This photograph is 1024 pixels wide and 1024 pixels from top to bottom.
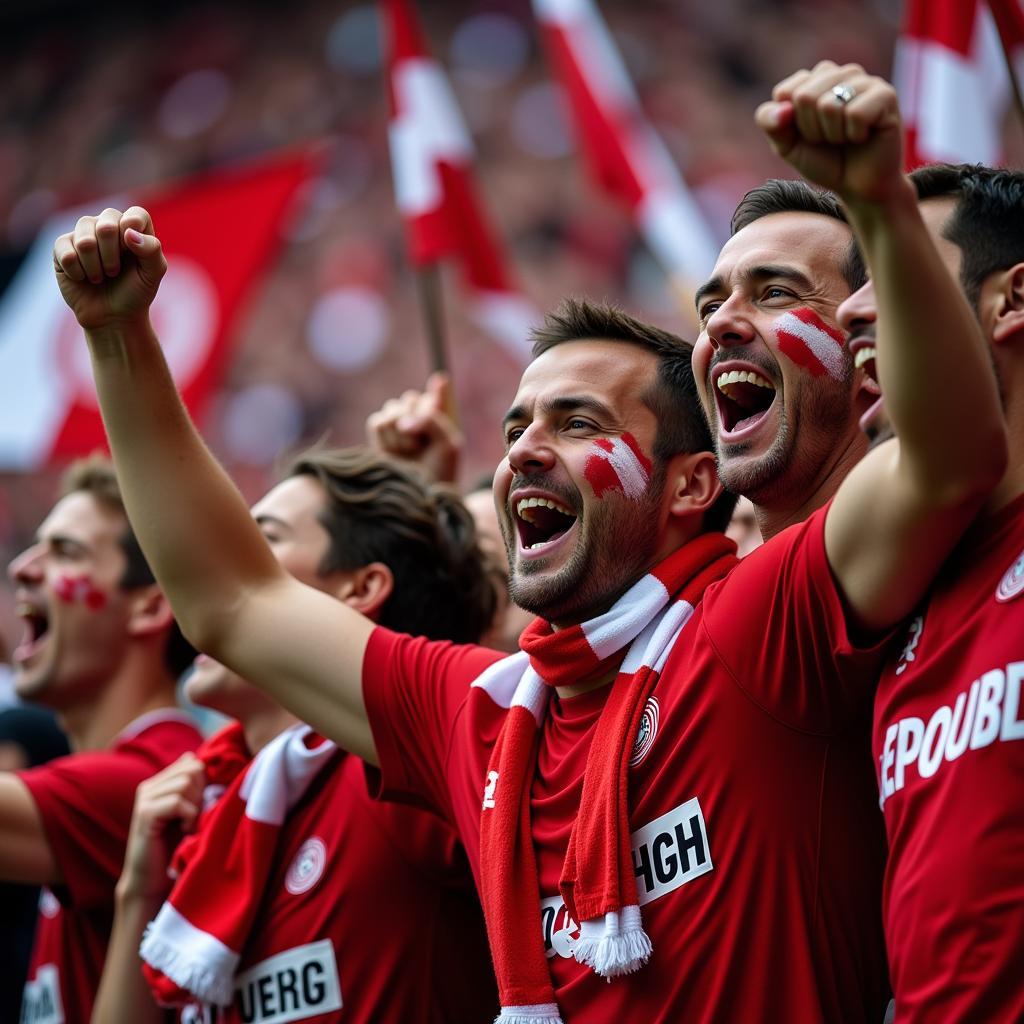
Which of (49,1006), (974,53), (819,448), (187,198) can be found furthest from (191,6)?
(819,448)

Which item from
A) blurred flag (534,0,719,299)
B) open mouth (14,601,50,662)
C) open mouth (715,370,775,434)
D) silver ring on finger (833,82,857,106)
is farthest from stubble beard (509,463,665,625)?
blurred flag (534,0,719,299)

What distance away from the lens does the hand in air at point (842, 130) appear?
1862 mm

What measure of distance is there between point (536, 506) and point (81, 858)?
5.25 feet

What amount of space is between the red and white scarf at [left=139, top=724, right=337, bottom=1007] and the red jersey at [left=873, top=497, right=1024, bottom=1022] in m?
1.48

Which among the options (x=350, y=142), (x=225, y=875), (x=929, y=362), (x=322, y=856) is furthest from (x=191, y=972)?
(x=350, y=142)

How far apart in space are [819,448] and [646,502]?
35cm

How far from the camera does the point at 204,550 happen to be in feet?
9.77

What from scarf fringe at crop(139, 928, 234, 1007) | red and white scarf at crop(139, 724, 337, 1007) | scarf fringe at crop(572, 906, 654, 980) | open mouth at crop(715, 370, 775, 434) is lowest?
scarf fringe at crop(572, 906, 654, 980)

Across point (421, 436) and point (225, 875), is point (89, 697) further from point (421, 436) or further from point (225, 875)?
point (225, 875)

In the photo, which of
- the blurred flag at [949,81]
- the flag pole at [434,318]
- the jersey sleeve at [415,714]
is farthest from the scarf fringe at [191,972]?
the blurred flag at [949,81]

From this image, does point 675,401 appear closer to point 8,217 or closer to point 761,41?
point 761,41

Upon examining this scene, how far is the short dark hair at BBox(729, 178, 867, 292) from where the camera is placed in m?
2.59

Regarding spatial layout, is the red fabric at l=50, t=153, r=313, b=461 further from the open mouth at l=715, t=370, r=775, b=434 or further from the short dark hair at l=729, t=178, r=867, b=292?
the open mouth at l=715, t=370, r=775, b=434

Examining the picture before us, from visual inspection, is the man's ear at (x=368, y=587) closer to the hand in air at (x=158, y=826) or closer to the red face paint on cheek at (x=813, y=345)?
the hand in air at (x=158, y=826)
